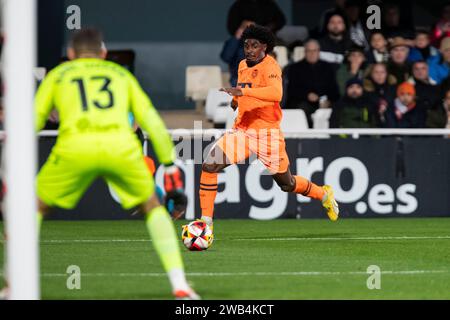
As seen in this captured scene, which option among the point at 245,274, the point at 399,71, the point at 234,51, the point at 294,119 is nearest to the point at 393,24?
the point at 399,71

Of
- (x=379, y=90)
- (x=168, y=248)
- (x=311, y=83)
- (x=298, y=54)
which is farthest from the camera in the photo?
(x=298, y=54)

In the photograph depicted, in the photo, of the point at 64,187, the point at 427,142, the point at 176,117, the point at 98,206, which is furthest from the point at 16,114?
the point at 176,117

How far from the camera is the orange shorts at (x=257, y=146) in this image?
13.6 metres

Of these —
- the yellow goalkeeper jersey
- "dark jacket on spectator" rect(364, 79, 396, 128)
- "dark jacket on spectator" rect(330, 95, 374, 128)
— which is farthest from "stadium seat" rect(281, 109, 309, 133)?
the yellow goalkeeper jersey

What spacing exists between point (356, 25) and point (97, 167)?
11.9 metres

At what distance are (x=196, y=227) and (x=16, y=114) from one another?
5.04 m

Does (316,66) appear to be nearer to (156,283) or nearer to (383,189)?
(383,189)

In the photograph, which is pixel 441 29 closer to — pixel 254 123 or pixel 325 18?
pixel 325 18

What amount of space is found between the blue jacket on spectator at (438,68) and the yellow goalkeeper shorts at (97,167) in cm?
1170

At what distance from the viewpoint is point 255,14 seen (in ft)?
64.5

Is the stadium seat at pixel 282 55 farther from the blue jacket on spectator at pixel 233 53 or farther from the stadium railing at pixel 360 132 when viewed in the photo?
the stadium railing at pixel 360 132

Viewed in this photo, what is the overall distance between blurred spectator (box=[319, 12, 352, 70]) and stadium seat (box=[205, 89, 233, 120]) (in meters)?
1.55

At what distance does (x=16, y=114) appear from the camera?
305 inches

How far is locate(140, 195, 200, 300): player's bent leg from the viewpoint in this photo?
862cm
